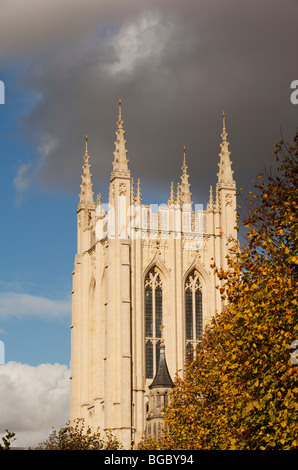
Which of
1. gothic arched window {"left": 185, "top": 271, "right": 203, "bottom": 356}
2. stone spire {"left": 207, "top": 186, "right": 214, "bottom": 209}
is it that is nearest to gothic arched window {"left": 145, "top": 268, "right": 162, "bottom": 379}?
gothic arched window {"left": 185, "top": 271, "right": 203, "bottom": 356}

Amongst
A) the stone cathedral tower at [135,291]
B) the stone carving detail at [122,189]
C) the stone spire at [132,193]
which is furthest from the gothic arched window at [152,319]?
the stone carving detail at [122,189]

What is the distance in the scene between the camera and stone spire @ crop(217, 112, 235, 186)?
76875mm

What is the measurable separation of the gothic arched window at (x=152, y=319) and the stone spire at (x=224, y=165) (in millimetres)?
9445

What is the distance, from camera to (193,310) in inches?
2933

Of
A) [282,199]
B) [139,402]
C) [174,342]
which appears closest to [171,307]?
[174,342]

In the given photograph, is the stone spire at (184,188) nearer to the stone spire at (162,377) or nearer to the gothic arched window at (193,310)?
the gothic arched window at (193,310)

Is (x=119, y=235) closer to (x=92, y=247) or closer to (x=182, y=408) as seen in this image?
(x=92, y=247)

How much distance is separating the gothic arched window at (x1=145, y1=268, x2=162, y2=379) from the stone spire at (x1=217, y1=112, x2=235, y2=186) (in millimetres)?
9445

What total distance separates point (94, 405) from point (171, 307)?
31.9 ft

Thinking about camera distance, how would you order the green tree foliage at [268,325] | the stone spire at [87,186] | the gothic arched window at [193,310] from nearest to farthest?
the green tree foliage at [268,325] < the gothic arched window at [193,310] < the stone spire at [87,186]

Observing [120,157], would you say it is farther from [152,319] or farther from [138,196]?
[152,319]

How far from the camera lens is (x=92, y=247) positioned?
255 feet

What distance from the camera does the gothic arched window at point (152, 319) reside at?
71.6 metres

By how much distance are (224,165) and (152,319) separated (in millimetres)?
14108
